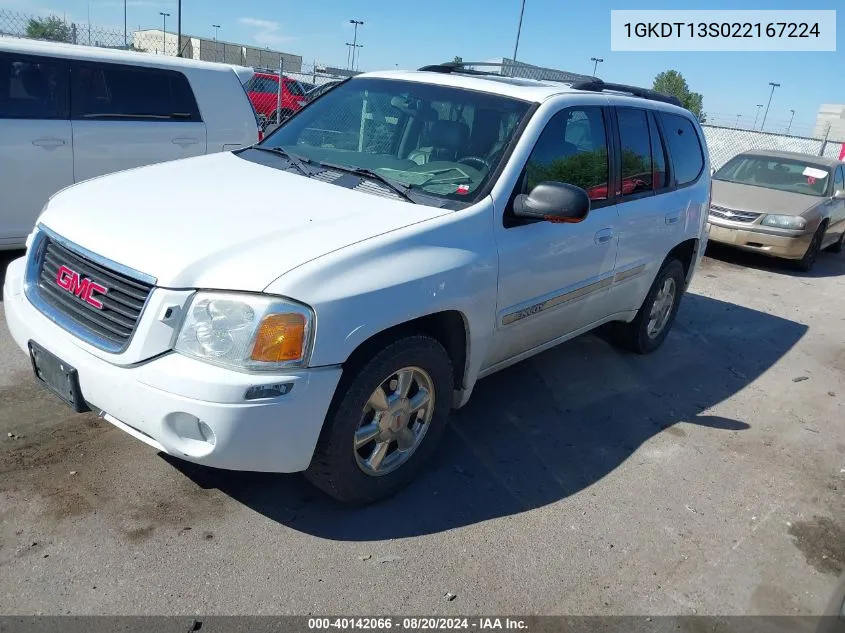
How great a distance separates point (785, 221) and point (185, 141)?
768cm

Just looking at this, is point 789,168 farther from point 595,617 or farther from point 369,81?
point 595,617

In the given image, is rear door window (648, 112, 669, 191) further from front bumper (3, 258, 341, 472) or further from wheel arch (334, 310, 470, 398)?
front bumper (3, 258, 341, 472)

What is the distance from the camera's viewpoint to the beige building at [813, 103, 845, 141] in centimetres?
2524

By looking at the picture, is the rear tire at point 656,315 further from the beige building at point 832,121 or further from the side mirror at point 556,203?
the beige building at point 832,121

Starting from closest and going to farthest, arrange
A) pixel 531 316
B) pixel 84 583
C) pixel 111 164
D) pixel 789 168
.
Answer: pixel 84 583
pixel 531 316
pixel 111 164
pixel 789 168

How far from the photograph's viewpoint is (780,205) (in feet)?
32.5

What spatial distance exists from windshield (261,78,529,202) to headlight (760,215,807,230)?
23.5 ft

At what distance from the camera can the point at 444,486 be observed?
11.4 ft

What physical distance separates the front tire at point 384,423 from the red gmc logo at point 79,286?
1.02m

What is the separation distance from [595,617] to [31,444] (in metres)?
2.67

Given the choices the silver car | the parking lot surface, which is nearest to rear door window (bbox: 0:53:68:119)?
the parking lot surface

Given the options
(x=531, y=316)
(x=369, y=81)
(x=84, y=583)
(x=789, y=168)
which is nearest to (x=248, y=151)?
(x=369, y=81)

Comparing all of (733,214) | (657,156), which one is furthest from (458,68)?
(733,214)

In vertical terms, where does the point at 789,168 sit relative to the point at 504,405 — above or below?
above
